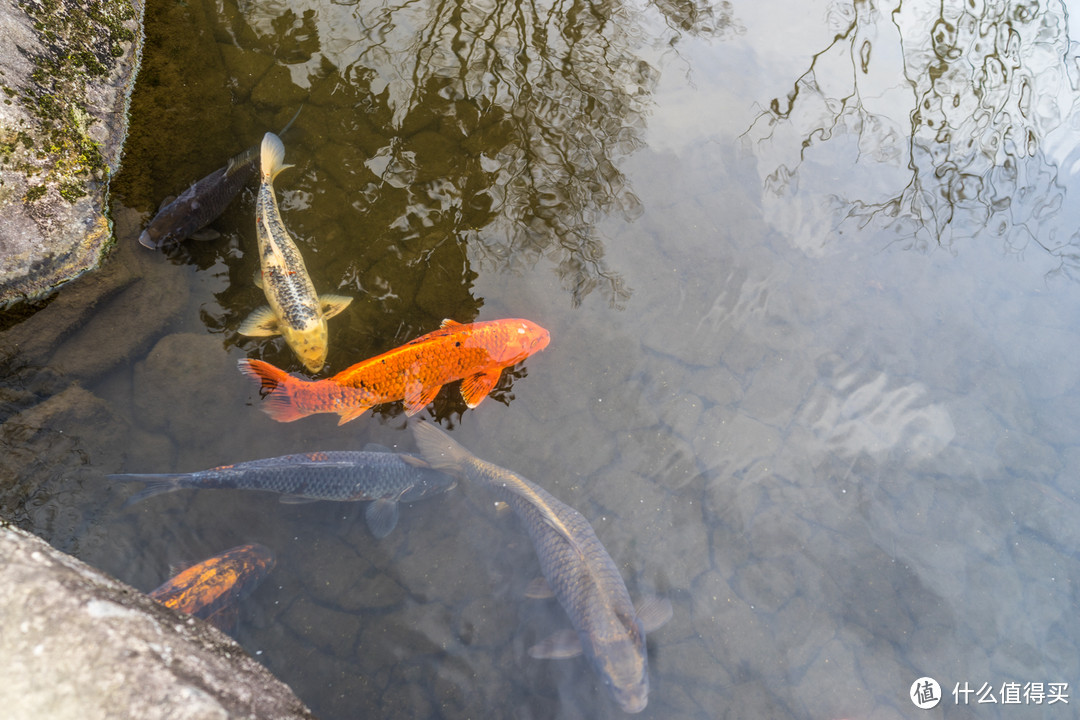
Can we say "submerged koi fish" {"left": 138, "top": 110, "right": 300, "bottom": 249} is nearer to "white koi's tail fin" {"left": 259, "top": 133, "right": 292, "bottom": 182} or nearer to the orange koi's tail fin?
"white koi's tail fin" {"left": 259, "top": 133, "right": 292, "bottom": 182}

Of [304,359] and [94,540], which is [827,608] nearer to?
[304,359]

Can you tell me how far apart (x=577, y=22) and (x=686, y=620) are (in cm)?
539

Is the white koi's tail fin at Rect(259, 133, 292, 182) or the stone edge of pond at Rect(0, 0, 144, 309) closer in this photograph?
the stone edge of pond at Rect(0, 0, 144, 309)

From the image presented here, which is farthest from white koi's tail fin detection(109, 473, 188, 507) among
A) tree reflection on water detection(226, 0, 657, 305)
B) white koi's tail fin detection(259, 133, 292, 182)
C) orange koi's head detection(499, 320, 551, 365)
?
tree reflection on water detection(226, 0, 657, 305)

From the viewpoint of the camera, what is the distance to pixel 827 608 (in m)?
3.40

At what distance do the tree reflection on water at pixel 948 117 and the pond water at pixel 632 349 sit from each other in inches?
1.5

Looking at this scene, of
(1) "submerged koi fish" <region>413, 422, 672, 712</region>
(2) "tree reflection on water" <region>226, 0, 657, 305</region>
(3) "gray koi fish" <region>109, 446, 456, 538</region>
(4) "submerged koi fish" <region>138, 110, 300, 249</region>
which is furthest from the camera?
(2) "tree reflection on water" <region>226, 0, 657, 305</region>

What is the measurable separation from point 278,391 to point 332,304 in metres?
0.71

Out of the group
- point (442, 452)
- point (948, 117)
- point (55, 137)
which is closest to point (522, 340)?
point (442, 452)

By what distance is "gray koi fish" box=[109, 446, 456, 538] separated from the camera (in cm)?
321

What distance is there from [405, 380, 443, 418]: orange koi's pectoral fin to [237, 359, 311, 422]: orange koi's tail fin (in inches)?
22.9

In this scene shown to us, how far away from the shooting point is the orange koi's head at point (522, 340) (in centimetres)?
376

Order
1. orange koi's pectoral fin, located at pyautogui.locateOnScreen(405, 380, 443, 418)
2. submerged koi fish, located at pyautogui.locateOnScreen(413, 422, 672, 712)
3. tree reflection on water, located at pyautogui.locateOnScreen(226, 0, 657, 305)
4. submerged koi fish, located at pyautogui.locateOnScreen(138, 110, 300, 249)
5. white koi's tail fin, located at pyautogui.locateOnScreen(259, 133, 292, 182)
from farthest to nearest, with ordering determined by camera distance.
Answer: tree reflection on water, located at pyautogui.locateOnScreen(226, 0, 657, 305) < white koi's tail fin, located at pyautogui.locateOnScreen(259, 133, 292, 182) < submerged koi fish, located at pyautogui.locateOnScreen(138, 110, 300, 249) < orange koi's pectoral fin, located at pyautogui.locateOnScreen(405, 380, 443, 418) < submerged koi fish, located at pyautogui.locateOnScreen(413, 422, 672, 712)

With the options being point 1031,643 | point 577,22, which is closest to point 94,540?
point 1031,643
